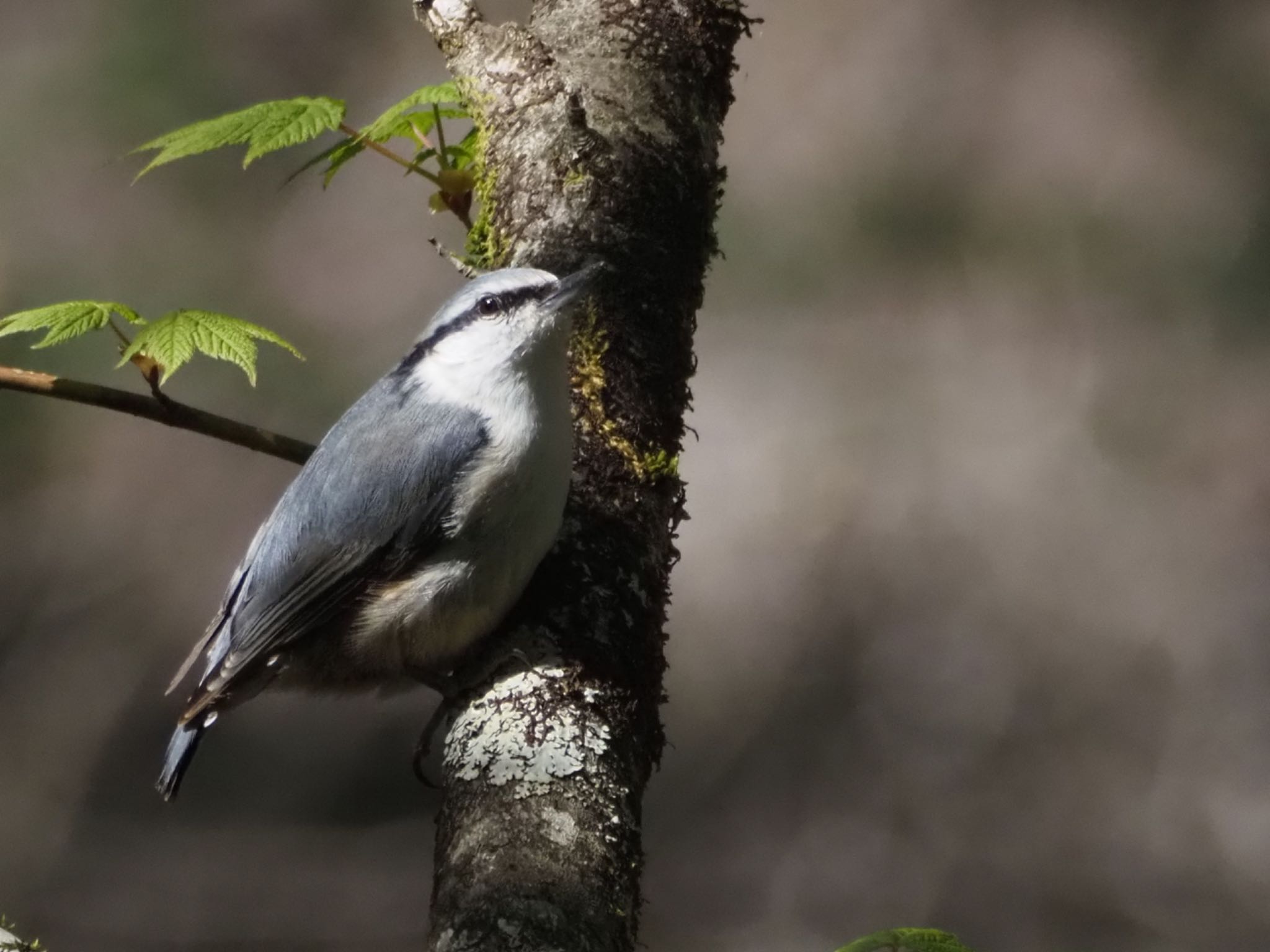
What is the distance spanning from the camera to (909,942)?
1.32 meters

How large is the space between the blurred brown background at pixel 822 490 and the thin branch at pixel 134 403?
6.15 feet

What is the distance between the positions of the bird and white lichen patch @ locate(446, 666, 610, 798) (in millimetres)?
193

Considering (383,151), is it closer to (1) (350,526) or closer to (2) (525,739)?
(1) (350,526)

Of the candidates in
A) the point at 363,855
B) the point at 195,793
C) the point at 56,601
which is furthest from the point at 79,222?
the point at 363,855

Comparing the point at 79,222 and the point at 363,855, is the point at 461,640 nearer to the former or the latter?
the point at 363,855

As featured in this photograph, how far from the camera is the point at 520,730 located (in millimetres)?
1502

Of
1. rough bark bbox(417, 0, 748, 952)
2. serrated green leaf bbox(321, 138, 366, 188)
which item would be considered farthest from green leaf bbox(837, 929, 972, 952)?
serrated green leaf bbox(321, 138, 366, 188)

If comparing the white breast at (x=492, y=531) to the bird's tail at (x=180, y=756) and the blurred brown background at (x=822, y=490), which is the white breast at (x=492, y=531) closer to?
the bird's tail at (x=180, y=756)

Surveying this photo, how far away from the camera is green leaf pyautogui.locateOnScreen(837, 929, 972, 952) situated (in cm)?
129

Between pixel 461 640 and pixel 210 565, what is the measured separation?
2.61 meters

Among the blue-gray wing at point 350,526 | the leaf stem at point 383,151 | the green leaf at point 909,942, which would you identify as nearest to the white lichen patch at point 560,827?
the green leaf at point 909,942

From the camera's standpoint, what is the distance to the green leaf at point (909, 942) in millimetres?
1291

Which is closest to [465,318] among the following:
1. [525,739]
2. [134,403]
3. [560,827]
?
[134,403]

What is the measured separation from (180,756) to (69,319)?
0.61m
